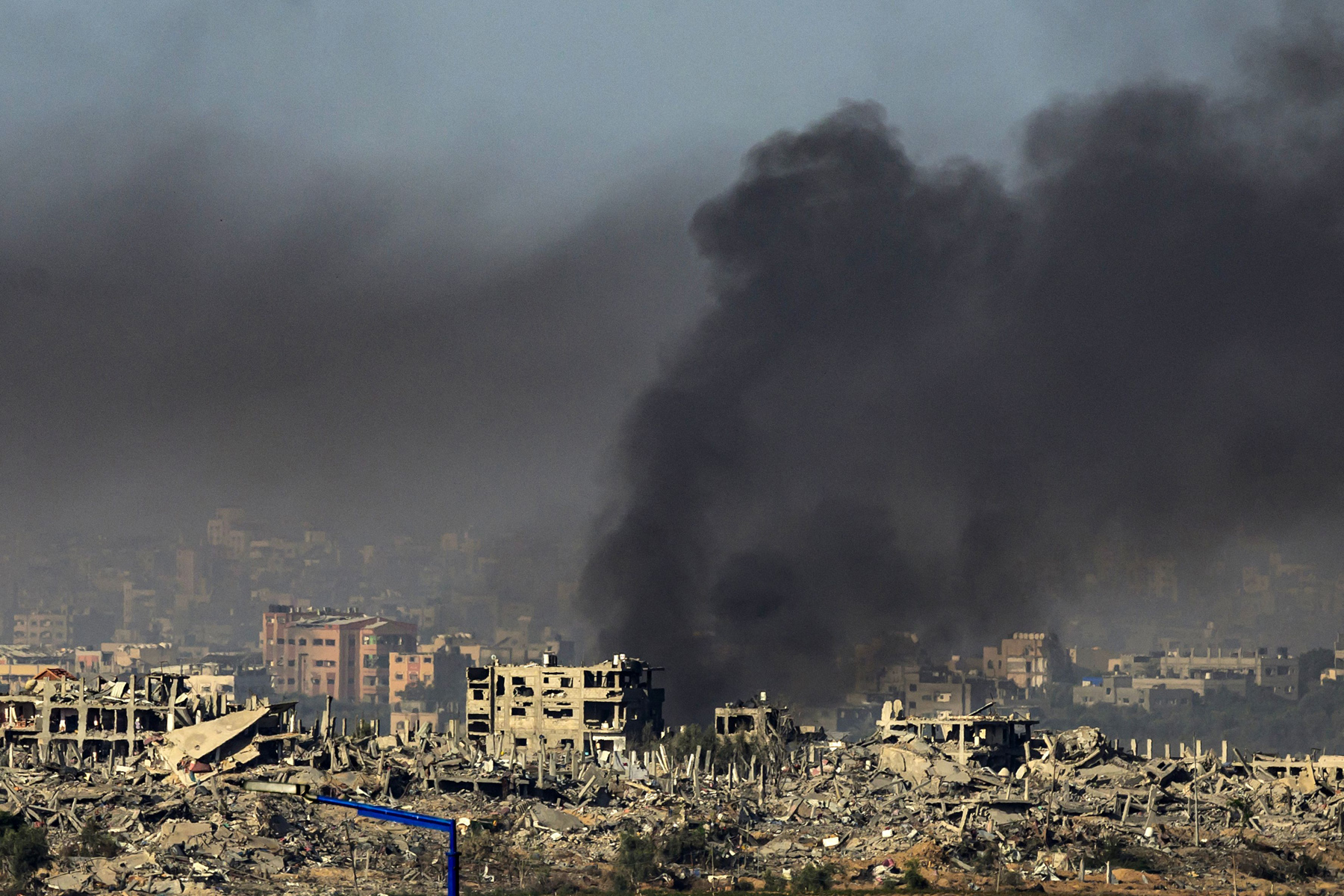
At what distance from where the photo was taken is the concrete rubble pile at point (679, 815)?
65.2 m

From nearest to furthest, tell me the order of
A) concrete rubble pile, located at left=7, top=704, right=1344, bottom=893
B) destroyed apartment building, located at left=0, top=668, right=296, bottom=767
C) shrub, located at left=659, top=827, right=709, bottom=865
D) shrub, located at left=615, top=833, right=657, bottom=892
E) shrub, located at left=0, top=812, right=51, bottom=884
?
shrub, located at left=0, top=812, right=51, bottom=884, concrete rubble pile, located at left=7, top=704, right=1344, bottom=893, shrub, located at left=615, top=833, right=657, bottom=892, shrub, located at left=659, top=827, right=709, bottom=865, destroyed apartment building, located at left=0, top=668, right=296, bottom=767

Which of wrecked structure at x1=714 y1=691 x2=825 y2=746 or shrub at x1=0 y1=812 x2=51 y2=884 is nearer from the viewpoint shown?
shrub at x1=0 y1=812 x2=51 y2=884

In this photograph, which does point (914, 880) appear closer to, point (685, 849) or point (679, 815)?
point (685, 849)

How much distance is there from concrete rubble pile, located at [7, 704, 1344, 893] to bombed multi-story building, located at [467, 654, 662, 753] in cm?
952

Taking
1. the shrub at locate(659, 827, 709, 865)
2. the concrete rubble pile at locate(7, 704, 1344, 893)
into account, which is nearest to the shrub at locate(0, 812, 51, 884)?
the concrete rubble pile at locate(7, 704, 1344, 893)

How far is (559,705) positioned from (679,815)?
1176 inches

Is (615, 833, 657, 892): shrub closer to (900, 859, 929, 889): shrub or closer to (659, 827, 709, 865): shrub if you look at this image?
(659, 827, 709, 865): shrub

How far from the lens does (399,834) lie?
7006 centimetres

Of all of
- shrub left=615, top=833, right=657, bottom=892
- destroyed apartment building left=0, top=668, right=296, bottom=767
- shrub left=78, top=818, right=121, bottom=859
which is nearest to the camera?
shrub left=78, top=818, right=121, bottom=859

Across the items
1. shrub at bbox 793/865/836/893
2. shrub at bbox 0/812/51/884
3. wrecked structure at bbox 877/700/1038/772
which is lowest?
shrub at bbox 793/865/836/893

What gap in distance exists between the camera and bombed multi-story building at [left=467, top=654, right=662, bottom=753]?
336 ft

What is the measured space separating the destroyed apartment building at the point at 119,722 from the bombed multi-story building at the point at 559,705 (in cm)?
1411

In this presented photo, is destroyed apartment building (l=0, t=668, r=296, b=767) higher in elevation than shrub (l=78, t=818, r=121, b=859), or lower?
higher

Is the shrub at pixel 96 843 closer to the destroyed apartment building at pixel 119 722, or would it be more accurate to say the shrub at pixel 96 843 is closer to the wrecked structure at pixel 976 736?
the destroyed apartment building at pixel 119 722
